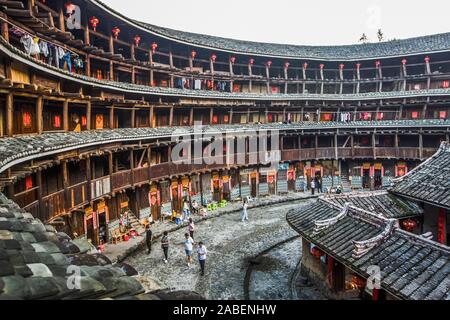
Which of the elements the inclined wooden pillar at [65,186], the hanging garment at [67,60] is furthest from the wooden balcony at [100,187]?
the hanging garment at [67,60]

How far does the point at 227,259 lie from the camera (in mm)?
19234

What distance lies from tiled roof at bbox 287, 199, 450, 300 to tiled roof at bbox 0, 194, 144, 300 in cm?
737

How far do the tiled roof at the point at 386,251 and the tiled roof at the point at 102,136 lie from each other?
32.3 feet

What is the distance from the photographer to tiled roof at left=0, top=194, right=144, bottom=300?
Answer: 351 cm

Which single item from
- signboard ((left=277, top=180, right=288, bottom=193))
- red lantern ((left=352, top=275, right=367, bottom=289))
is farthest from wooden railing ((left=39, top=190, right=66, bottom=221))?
signboard ((left=277, top=180, right=288, bottom=193))

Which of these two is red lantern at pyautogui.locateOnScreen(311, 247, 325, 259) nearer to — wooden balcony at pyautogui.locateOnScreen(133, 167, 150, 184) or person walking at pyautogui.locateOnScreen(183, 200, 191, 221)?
wooden balcony at pyautogui.locateOnScreen(133, 167, 150, 184)

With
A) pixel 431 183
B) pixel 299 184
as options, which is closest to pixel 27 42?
pixel 431 183

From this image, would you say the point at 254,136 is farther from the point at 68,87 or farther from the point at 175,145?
the point at 68,87

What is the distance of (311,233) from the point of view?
45.6 feet

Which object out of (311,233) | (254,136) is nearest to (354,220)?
(311,233)

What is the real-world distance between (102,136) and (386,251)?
1508cm

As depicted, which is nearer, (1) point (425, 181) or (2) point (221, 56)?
(1) point (425, 181)
